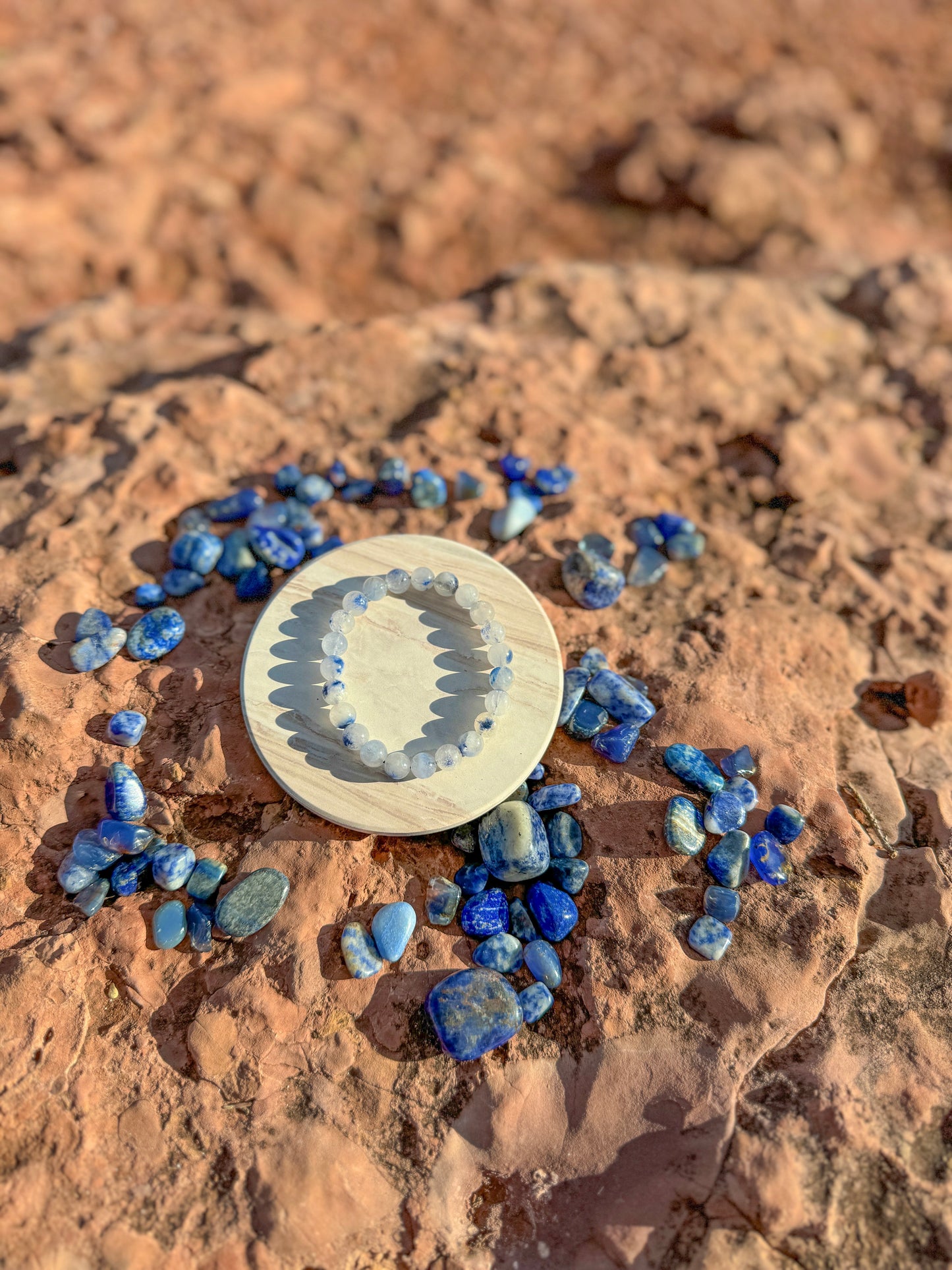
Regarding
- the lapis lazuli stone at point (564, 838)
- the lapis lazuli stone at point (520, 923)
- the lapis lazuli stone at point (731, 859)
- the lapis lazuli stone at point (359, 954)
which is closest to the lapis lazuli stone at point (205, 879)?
the lapis lazuli stone at point (359, 954)

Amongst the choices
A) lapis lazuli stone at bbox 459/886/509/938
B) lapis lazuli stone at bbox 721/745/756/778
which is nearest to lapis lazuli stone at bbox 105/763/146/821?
lapis lazuli stone at bbox 459/886/509/938

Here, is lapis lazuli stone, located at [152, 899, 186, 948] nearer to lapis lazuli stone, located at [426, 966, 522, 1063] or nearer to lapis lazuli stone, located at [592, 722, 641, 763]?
lapis lazuli stone, located at [426, 966, 522, 1063]

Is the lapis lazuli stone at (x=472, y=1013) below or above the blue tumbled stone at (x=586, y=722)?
below

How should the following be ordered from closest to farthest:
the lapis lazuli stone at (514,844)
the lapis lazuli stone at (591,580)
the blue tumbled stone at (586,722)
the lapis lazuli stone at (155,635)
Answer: the lapis lazuli stone at (514,844), the blue tumbled stone at (586,722), the lapis lazuli stone at (155,635), the lapis lazuli stone at (591,580)

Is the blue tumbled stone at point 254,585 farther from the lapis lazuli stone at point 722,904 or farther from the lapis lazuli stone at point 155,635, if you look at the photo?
the lapis lazuli stone at point 722,904

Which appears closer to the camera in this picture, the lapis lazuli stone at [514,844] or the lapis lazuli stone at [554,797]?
the lapis lazuli stone at [514,844]

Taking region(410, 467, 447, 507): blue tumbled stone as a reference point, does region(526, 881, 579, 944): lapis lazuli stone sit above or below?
below
